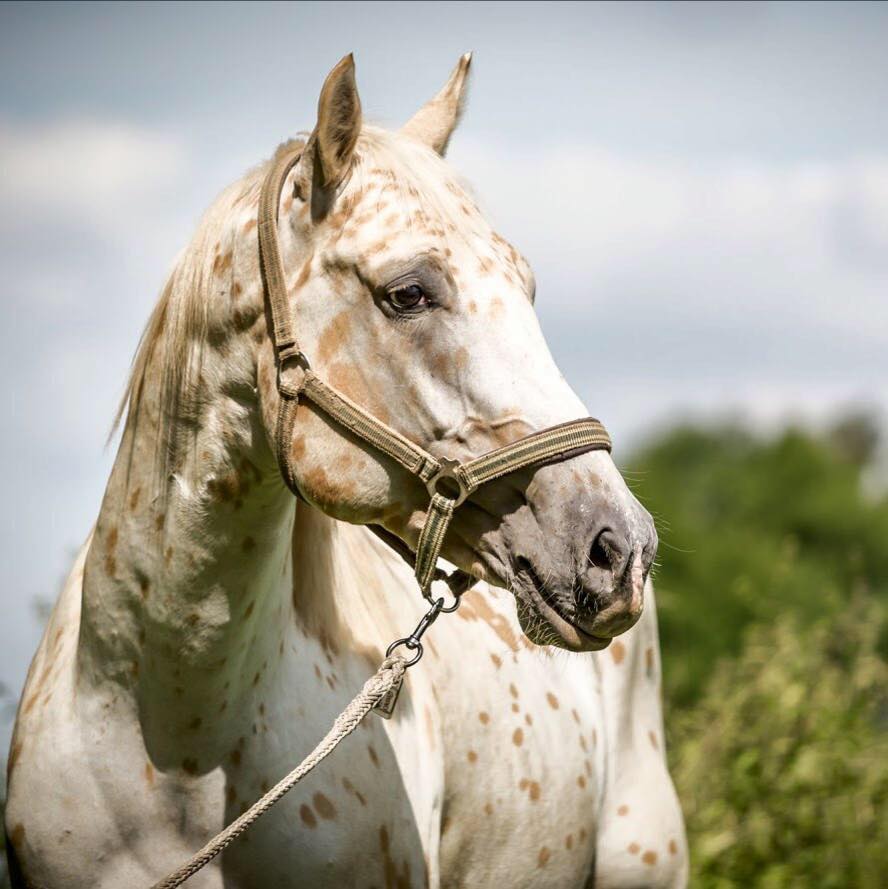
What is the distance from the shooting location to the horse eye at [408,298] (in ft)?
8.45

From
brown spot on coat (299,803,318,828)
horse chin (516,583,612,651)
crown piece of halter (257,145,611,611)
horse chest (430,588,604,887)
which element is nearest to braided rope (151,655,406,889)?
brown spot on coat (299,803,318,828)

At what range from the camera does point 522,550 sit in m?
2.50

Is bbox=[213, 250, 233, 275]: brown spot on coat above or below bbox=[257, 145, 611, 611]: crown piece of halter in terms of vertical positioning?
above

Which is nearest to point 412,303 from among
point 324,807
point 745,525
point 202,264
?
point 202,264

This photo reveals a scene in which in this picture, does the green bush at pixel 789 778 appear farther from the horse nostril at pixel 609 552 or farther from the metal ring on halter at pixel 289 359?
the metal ring on halter at pixel 289 359

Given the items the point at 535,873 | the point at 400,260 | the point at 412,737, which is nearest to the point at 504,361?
the point at 400,260

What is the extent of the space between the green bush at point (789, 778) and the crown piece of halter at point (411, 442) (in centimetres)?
359

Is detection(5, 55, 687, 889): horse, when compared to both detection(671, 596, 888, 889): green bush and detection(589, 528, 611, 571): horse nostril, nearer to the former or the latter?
detection(589, 528, 611, 571): horse nostril

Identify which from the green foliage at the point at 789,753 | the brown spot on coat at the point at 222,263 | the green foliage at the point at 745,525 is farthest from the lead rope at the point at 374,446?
the green foliage at the point at 745,525

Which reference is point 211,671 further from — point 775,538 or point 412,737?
point 775,538

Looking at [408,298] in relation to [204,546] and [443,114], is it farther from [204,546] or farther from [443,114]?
[443,114]

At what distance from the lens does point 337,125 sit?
267 cm

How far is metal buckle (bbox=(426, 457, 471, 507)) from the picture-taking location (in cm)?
253

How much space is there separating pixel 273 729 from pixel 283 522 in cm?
48
